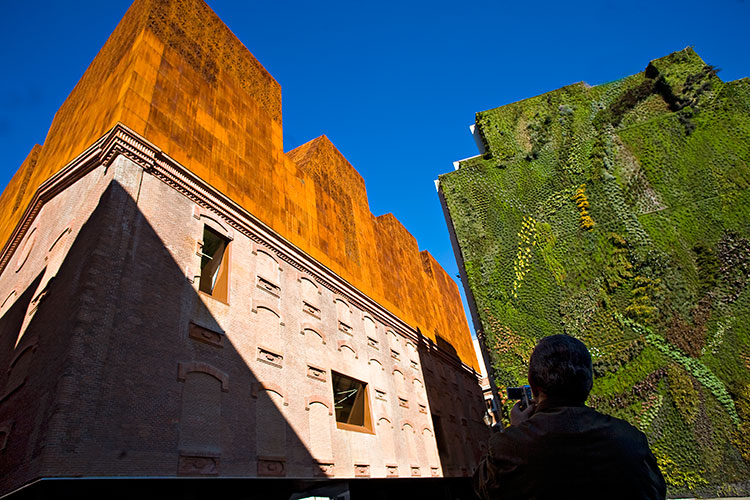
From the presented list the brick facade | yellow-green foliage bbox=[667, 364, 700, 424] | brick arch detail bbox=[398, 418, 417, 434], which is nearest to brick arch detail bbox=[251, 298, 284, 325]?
the brick facade

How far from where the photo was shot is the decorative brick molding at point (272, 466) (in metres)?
9.92

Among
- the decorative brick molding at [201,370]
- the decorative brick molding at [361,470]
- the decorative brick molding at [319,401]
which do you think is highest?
the decorative brick molding at [201,370]

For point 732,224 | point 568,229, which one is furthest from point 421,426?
point 732,224

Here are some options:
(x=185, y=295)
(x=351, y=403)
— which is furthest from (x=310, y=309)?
(x=185, y=295)

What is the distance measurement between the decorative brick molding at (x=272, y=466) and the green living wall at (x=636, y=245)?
680 cm

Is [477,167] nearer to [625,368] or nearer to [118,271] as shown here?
[625,368]

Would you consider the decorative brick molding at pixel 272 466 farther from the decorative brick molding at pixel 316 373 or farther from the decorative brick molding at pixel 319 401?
the decorative brick molding at pixel 316 373

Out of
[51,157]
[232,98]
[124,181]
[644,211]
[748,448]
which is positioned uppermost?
[232,98]

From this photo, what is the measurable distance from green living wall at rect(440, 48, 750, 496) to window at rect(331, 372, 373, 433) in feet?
18.4

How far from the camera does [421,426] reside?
770 inches

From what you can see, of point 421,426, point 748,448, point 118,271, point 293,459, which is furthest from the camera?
point 421,426

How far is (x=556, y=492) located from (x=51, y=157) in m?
17.5

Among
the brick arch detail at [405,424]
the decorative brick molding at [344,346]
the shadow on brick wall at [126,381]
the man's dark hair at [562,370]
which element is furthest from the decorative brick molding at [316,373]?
the man's dark hair at [562,370]

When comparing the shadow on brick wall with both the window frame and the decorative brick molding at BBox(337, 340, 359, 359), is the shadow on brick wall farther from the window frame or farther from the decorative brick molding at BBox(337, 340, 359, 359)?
the decorative brick molding at BBox(337, 340, 359, 359)
